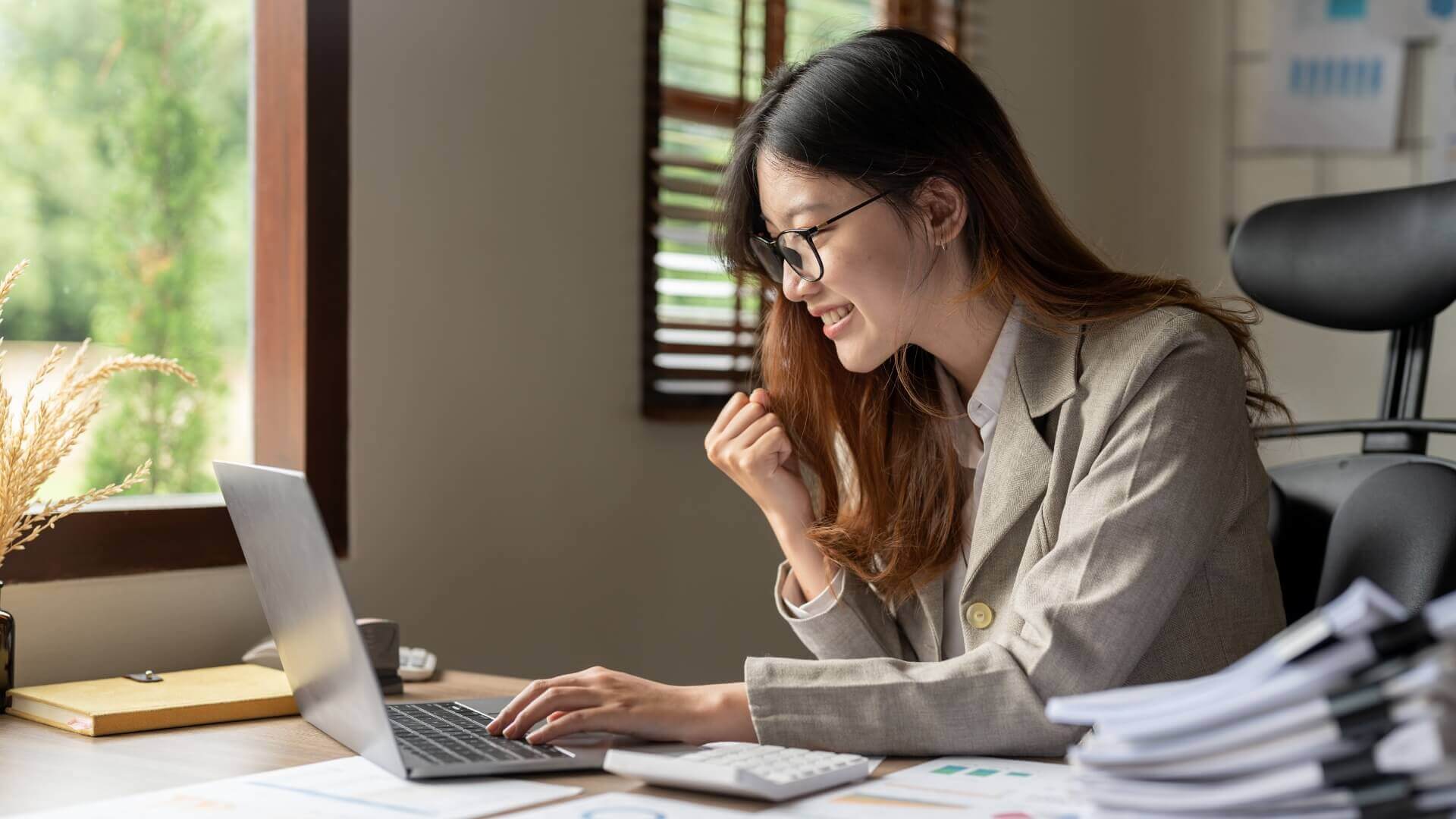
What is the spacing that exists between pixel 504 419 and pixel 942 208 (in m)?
0.83

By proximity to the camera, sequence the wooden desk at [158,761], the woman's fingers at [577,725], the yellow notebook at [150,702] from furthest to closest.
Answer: the yellow notebook at [150,702] → the woman's fingers at [577,725] → the wooden desk at [158,761]

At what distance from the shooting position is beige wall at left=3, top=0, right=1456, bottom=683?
1823 millimetres

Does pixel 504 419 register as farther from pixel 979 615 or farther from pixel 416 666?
pixel 979 615

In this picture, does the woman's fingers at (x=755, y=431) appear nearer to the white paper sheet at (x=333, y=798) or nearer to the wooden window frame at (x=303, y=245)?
the wooden window frame at (x=303, y=245)

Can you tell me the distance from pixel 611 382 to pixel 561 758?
116cm

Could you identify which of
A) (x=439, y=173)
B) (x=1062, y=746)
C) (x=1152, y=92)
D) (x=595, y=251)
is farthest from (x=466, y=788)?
(x=1152, y=92)

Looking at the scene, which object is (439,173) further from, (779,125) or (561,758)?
(561,758)

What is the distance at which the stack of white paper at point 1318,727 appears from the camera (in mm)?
667

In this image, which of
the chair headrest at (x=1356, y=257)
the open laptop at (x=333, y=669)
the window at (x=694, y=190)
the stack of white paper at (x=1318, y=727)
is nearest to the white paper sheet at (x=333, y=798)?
the open laptop at (x=333, y=669)

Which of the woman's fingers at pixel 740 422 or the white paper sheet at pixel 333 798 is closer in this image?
the white paper sheet at pixel 333 798

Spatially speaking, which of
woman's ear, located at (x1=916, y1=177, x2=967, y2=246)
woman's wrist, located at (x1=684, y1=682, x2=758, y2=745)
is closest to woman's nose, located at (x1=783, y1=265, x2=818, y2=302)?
woman's ear, located at (x1=916, y1=177, x2=967, y2=246)

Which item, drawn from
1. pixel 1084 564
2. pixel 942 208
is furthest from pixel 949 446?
pixel 1084 564

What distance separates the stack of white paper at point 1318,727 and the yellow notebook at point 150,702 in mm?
938

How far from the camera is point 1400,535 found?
1.41m
